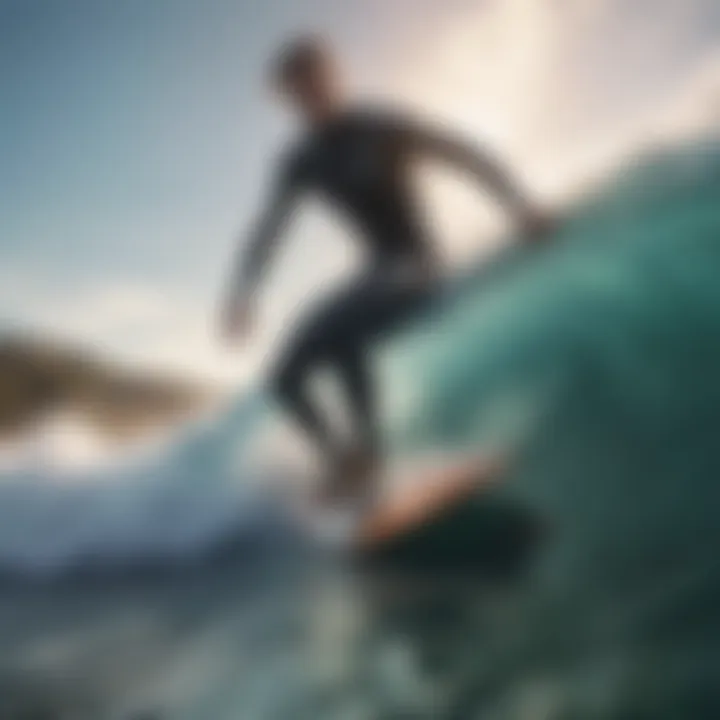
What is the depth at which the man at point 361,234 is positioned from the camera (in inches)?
47.8

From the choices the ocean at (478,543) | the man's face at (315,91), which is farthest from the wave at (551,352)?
the man's face at (315,91)

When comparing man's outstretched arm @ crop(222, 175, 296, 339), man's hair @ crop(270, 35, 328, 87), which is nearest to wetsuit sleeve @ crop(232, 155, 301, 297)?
man's outstretched arm @ crop(222, 175, 296, 339)

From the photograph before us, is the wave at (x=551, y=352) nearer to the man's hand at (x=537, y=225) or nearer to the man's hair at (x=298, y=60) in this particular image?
the man's hand at (x=537, y=225)

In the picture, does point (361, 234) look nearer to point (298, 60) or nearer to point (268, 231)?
point (268, 231)

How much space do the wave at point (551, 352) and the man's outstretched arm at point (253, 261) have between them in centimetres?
10

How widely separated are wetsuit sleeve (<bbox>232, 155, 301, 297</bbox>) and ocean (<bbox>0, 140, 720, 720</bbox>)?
0.14 metres

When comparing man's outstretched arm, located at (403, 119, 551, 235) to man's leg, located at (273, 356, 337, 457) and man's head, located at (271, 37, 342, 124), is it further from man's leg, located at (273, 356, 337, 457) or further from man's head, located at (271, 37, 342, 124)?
man's leg, located at (273, 356, 337, 457)

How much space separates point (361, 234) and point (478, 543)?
37 centimetres

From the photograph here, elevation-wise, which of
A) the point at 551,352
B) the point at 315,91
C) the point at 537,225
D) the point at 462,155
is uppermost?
the point at 315,91

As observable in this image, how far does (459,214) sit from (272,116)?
0.26m

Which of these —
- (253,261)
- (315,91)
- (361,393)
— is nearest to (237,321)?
(253,261)

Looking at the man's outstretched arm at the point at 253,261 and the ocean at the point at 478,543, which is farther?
the man's outstretched arm at the point at 253,261

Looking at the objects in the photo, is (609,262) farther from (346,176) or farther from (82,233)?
(82,233)

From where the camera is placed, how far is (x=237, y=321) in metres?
1.27
